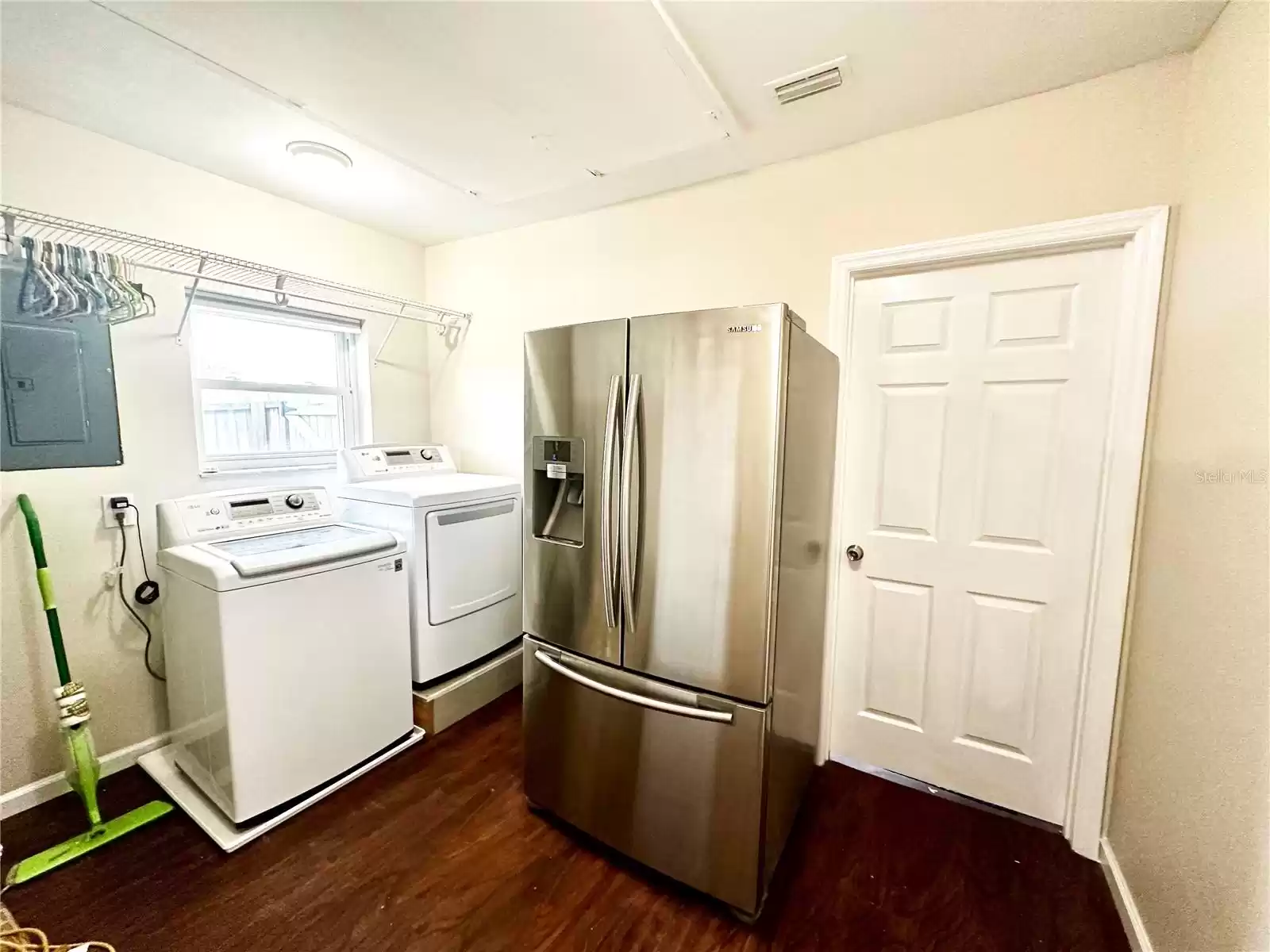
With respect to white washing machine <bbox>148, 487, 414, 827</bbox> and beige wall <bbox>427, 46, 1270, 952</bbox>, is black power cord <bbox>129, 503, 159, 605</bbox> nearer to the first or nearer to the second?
white washing machine <bbox>148, 487, 414, 827</bbox>

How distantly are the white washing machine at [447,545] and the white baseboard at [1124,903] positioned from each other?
246cm

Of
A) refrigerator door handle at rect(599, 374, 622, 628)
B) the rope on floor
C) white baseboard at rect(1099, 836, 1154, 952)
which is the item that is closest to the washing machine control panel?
the rope on floor

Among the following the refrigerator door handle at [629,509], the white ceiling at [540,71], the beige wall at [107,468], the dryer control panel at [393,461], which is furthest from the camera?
the dryer control panel at [393,461]

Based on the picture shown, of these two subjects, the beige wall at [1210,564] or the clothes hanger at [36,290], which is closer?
the beige wall at [1210,564]

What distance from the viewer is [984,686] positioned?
72.9 inches

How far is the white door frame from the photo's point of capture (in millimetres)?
1491

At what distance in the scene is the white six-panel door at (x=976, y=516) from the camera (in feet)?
5.44

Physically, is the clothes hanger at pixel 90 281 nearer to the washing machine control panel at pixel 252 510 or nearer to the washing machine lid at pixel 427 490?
the washing machine control panel at pixel 252 510

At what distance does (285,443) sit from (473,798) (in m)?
2.00

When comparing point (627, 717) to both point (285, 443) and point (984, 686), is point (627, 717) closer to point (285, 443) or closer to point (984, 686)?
point (984, 686)

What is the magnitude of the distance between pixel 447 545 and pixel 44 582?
1276 millimetres

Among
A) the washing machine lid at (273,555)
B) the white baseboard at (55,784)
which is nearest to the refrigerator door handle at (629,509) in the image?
the washing machine lid at (273,555)

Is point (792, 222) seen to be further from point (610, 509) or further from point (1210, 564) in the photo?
point (1210, 564)

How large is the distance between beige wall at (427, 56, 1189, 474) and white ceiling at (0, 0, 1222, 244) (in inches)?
3.6
